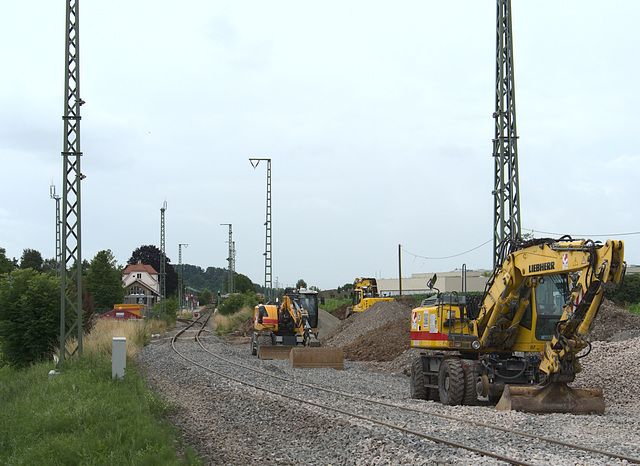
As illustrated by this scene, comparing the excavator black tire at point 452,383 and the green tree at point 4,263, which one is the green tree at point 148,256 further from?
the excavator black tire at point 452,383

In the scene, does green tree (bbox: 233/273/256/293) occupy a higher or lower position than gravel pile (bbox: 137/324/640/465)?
higher

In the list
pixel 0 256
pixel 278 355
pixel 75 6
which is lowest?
pixel 278 355

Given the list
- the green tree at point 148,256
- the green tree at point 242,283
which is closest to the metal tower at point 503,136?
the green tree at point 148,256

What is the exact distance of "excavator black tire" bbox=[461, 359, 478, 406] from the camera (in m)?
13.3

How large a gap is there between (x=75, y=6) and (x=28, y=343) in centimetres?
1110

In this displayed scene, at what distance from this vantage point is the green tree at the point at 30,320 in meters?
Result: 21.3

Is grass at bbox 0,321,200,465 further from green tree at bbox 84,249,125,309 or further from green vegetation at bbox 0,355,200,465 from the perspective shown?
green tree at bbox 84,249,125,309

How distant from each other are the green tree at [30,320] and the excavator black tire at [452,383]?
13.7 m

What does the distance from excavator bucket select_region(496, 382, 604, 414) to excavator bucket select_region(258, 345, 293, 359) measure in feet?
52.2

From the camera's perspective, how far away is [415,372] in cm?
1556

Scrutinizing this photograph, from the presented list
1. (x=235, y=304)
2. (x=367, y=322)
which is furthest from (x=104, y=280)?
(x=367, y=322)

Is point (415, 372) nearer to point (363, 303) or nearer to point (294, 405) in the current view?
point (294, 405)

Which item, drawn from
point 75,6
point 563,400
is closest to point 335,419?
point 563,400

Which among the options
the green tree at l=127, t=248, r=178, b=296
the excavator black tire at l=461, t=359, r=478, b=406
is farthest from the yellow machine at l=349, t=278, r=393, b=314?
the green tree at l=127, t=248, r=178, b=296
